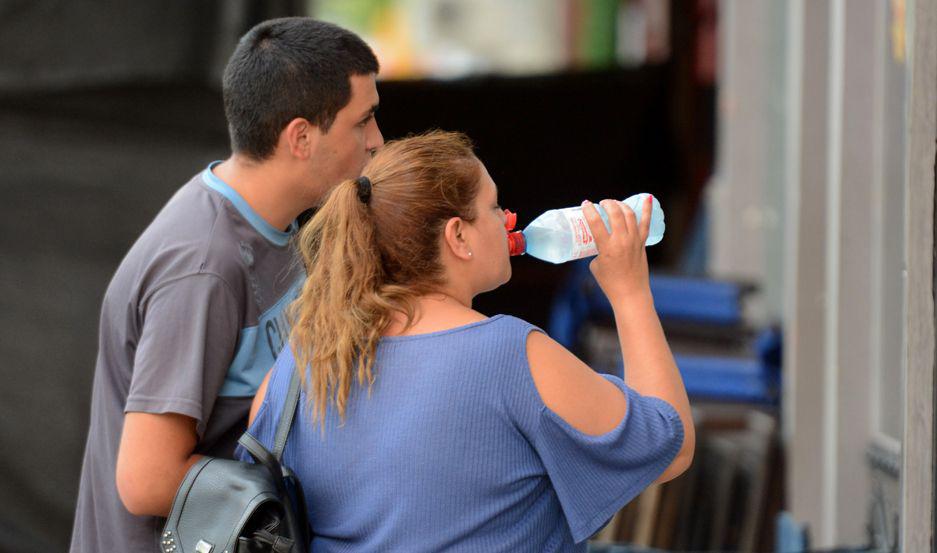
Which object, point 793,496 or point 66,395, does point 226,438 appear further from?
point 793,496

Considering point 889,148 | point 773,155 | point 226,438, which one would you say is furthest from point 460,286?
point 773,155

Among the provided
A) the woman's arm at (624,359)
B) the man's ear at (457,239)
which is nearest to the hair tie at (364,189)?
the man's ear at (457,239)

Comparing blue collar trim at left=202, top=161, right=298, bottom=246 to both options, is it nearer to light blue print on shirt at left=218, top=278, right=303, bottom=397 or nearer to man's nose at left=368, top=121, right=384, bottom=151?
light blue print on shirt at left=218, top=278, right=303, bottom=397

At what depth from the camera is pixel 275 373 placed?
6.66ft

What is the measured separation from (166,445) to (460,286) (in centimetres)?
58

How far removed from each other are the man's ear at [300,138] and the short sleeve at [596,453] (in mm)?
715

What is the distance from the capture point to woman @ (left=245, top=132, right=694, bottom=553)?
179 cm

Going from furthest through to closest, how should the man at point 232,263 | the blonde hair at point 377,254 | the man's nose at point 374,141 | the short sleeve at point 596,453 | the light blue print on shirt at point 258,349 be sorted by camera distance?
the man's nose at point 374,141 < the light blue print on shirt at point 258,349 < the man at point 232,263 < the blonde hair at point 377,254 < the short sleeve at point 596,453

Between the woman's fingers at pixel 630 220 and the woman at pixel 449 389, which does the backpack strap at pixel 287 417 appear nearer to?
the woman at pixel 449 389

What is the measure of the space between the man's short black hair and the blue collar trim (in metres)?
0.08

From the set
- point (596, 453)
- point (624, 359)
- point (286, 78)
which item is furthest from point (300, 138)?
point (596, 453)

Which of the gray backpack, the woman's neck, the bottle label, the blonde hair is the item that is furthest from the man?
the bottle label

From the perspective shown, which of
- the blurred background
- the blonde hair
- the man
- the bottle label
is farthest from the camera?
the blurred background

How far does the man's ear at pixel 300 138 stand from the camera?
88.7 inches
